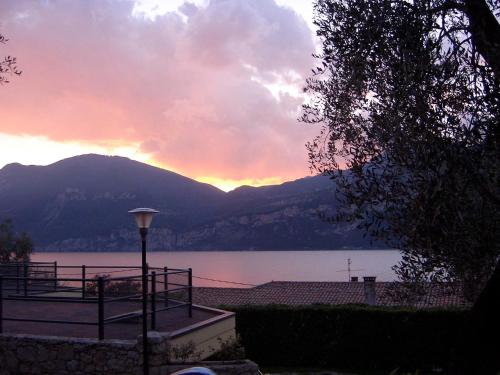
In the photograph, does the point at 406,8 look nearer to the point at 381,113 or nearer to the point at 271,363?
the point at 381,113

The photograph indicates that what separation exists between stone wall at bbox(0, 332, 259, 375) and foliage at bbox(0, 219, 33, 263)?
30991 millimetres

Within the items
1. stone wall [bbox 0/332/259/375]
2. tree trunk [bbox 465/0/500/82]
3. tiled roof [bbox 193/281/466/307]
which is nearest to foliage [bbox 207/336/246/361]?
stone wall [bbox 0/332/259/375]

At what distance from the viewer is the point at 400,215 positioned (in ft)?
21.9

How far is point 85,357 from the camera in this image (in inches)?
426

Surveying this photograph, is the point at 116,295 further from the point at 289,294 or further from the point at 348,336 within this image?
the point at 289,294

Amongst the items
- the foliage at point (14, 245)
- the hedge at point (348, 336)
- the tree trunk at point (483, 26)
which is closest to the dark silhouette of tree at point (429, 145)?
A: the tree trunk at point (483, 26)

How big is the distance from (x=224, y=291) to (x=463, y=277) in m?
33.2

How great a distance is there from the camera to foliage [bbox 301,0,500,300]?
622 centimetres

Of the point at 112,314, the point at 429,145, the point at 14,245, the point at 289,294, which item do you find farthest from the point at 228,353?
the point at 14,245

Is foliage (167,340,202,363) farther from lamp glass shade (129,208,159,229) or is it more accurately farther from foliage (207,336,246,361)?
lamp glass shade (129,208,159,229)

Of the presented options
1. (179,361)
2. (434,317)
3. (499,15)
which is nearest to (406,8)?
(499,15)

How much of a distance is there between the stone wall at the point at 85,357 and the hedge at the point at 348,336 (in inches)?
366

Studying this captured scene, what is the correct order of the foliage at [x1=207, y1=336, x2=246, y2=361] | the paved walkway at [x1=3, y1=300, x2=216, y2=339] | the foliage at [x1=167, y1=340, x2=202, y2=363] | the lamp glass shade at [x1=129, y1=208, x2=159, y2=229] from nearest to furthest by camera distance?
the foliage at [x1=167, y1=340, x2=202, y2=363] → the lamp glass shade at [x1=129, y1=208, x2=159, y2=229] → the paved walkway at [x1=3, y1=300, x2=216, y2=339] → the foliage at [x1=207, y1=336, x2=246, y2=361]

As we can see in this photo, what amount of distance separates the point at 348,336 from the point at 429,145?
14.8m
